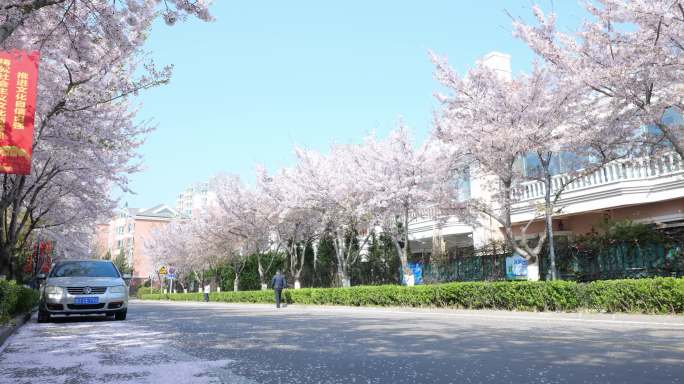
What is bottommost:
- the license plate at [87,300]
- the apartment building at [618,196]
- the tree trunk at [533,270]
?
the license plate at [87,300]

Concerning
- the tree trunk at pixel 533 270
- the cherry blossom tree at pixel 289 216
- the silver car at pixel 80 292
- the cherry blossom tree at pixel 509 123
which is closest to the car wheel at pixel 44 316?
the silver car at pixel 80 292

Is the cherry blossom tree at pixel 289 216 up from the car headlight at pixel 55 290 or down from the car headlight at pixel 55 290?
up

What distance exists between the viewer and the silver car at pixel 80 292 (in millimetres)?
12516

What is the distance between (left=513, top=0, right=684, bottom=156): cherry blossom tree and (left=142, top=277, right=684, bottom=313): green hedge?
328 centimetres

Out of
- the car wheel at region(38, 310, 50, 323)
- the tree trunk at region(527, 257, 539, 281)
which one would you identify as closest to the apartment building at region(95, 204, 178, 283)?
the car wheel at region(38, 310, 50, 323)

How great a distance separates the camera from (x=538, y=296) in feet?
47.7

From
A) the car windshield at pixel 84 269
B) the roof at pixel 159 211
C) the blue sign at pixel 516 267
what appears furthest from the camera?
the roof at pixel 159 211

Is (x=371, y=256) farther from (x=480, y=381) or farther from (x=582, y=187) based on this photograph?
(x=480, y=381)

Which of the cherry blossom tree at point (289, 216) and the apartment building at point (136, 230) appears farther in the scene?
the apartment building at point (136, 230)

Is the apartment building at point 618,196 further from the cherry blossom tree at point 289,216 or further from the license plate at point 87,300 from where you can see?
the license plate at point 87,300

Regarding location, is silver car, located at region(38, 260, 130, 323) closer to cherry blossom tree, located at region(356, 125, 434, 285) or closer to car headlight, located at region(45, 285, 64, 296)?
car headlight, located at region(45, 285, 64, 296)

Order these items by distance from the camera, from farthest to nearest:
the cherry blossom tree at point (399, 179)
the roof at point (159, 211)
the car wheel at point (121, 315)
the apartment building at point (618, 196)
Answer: the roof at point (159, 211) → the cherry blossom tree at point (399, 179) → the apartment building at point (618, 196) → the car wheel at point (121, 315)

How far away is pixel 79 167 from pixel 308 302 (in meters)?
13.4

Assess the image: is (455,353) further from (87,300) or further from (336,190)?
(336,190)
